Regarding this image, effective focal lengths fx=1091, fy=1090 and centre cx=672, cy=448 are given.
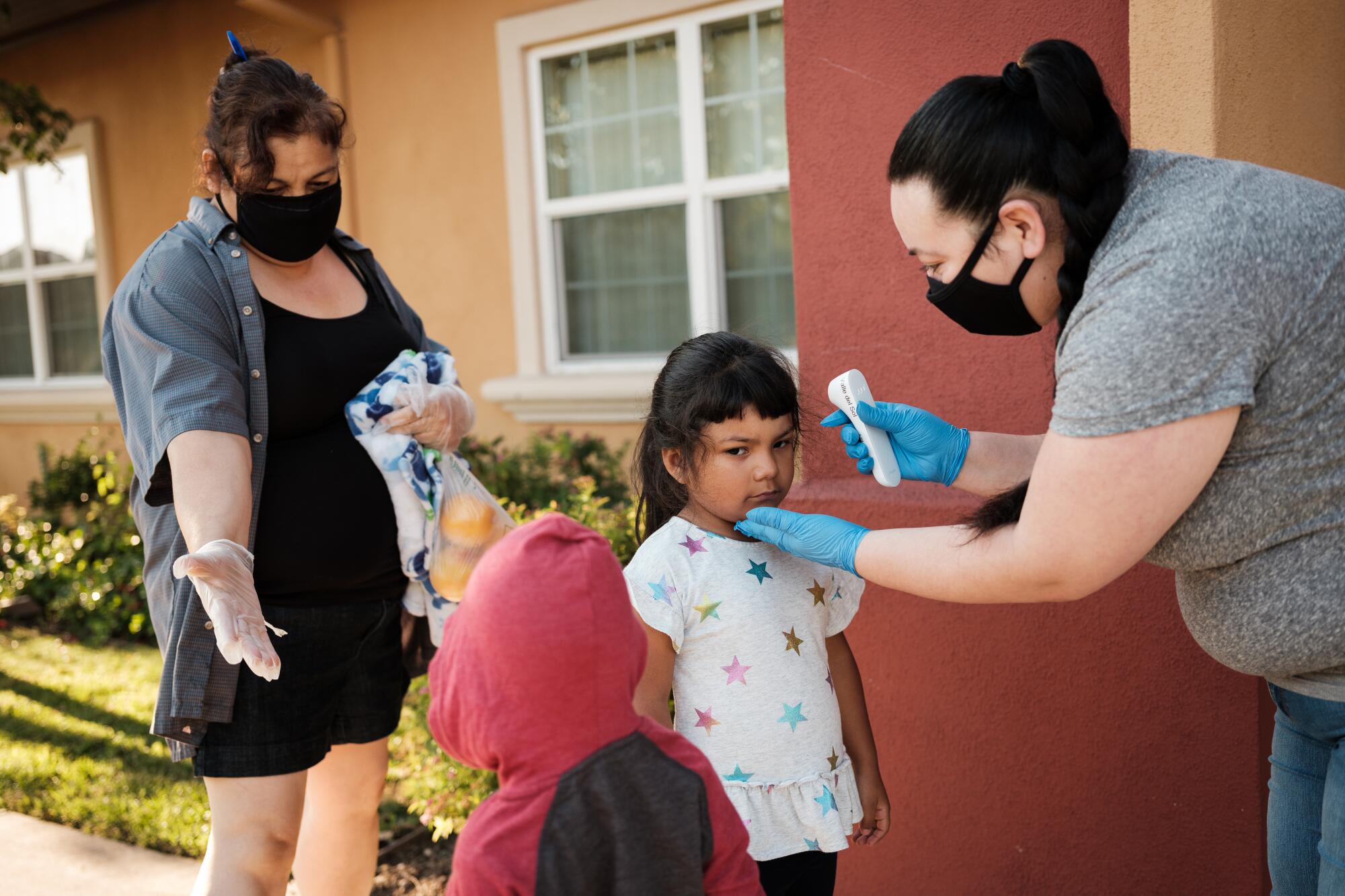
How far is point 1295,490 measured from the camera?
55.0 inches

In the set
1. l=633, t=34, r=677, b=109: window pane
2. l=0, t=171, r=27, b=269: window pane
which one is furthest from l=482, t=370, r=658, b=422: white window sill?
l=0, t=171, r=27, b=269: window pane

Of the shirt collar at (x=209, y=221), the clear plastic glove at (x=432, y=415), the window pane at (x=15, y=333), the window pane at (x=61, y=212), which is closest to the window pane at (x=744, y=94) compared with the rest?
the clear plastic glove at (x=432, y=415)

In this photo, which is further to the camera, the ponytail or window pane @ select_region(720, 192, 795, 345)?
window pane @ select_region(720, 192, 795, 345)

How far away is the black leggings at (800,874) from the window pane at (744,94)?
3.89 meters

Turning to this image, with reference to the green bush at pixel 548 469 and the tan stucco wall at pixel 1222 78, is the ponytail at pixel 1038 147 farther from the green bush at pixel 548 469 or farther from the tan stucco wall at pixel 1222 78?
the green bush at pixel 548 469

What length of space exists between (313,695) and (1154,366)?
1668mm

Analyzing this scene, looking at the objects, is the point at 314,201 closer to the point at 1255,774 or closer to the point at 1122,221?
the point at 1122,221

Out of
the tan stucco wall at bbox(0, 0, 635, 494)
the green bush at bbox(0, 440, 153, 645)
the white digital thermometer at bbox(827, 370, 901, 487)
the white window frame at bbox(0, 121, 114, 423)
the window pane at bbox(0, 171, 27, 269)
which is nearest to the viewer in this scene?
the white digital thermometer at bbox(827, 370, 901, 487)

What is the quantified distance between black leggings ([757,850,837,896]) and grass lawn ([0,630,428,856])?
1597mm

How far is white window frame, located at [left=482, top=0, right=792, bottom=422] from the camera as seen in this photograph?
209 inches

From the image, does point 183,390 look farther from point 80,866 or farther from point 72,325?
point 72,325

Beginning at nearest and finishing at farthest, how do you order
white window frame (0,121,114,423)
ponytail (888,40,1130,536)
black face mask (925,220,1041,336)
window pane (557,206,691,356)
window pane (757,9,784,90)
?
ponytail (888,40,1130,536) → black face mask (925,220,1041,336) → window pane (757,9,784,90) → window pane (557,206,691,356) → white window frame (0,121,114,423)

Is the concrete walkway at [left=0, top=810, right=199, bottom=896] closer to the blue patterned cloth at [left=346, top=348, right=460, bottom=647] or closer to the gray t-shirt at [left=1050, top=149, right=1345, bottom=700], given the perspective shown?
the blue patterned cloth at [left=346, top=348, right=460, bottom=647]

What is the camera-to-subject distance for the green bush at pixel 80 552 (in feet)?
20.4
